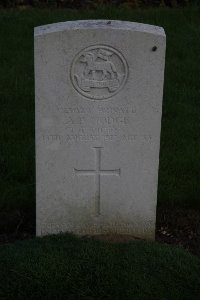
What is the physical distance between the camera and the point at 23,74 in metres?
7.81

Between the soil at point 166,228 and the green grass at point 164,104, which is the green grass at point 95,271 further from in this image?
the green grass at point 164,104

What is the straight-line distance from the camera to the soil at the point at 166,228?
5.13 meters

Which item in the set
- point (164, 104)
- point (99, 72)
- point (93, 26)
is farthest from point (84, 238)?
point (164, 104)

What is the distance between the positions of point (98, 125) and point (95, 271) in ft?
3.07

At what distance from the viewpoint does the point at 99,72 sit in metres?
4.64

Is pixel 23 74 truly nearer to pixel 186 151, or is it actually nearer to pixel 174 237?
pixel 186 151

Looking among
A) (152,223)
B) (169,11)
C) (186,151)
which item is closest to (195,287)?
(152,223)

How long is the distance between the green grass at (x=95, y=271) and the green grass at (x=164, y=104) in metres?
0.80

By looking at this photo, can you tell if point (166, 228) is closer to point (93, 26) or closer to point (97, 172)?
point (97, 172)

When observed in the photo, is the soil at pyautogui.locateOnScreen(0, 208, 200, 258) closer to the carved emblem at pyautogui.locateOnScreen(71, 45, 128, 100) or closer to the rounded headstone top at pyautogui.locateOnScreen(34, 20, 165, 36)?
the carved emblem at pyautogui.locateOnScreen(71, 45, 128, 100)

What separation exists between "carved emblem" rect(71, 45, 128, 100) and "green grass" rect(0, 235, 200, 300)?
99cm

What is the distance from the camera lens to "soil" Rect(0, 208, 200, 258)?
16.8ft

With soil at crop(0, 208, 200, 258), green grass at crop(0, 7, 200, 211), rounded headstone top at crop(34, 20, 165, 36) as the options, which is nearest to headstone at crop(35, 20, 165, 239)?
rounded headstone top at crop(34, 20, 165, 36)

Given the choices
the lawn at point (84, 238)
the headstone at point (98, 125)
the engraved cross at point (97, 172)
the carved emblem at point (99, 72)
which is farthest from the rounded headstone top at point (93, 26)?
the lawn at point (84, 238)
